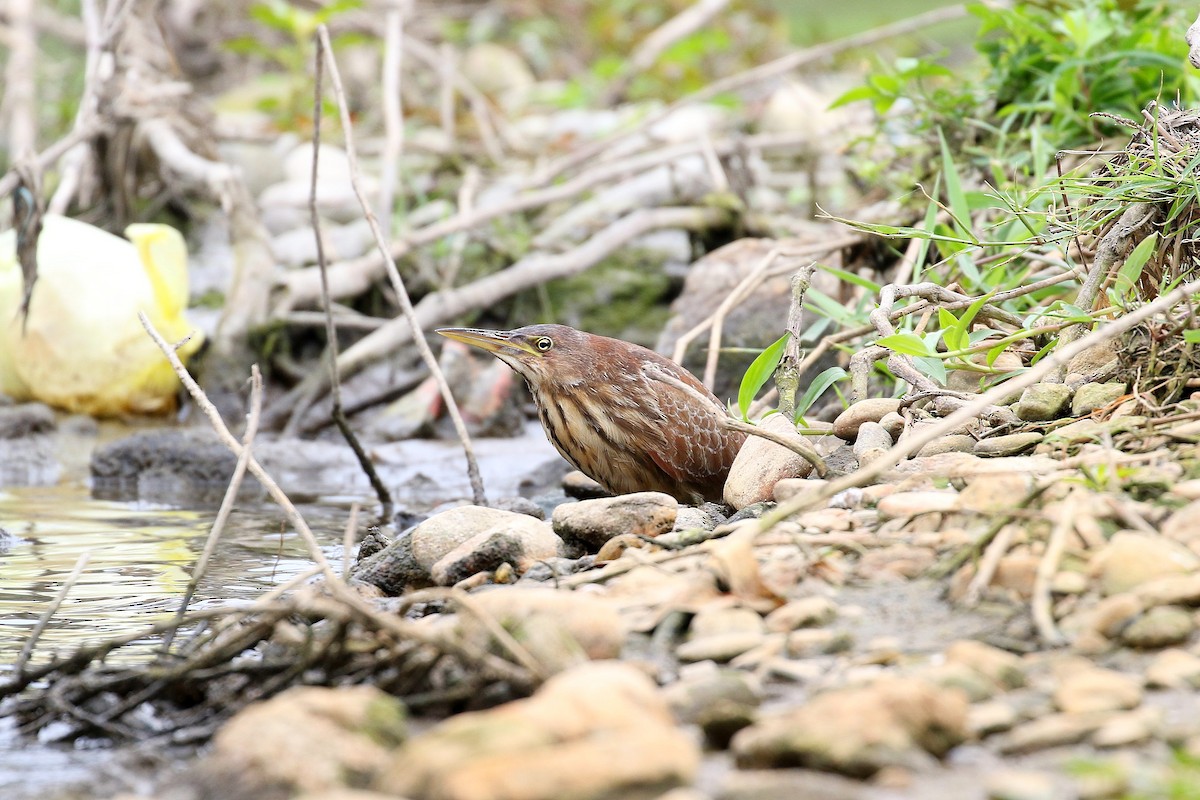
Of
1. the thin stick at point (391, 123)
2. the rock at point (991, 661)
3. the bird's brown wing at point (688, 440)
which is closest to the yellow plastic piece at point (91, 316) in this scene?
the thin stick at point (391, 123)

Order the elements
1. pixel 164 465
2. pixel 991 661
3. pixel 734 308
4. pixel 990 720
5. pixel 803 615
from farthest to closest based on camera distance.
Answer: pixel 734 308, pixel 164 465, pixel 803 615, pixel 991 661, pixel 990 720

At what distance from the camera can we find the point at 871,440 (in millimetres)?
3443

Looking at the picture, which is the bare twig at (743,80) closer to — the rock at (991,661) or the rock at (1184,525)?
the rock at (1184,525)

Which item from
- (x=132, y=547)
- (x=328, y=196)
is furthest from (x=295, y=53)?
(x=132, y=547)

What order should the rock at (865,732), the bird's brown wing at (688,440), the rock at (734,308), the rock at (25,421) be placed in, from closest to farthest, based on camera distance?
the rock at (865,732) < the bird's brown wing at (688,440) < the rock at (734,308) < the rock at (25,421)

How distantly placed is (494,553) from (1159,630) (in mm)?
1478

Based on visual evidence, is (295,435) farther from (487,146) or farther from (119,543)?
(487,146)

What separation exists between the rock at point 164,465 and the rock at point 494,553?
2340 mm

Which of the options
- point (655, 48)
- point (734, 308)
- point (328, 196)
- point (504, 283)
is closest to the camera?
point (734, 308)

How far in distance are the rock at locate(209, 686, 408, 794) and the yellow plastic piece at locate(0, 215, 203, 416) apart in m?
3.94

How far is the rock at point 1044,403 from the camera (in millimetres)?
3242

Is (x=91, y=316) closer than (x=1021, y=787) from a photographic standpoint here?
No

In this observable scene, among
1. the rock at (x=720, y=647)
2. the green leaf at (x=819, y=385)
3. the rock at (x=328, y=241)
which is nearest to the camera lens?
the rock at (x=720, y=647)

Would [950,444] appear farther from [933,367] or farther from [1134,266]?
[1134,266]
